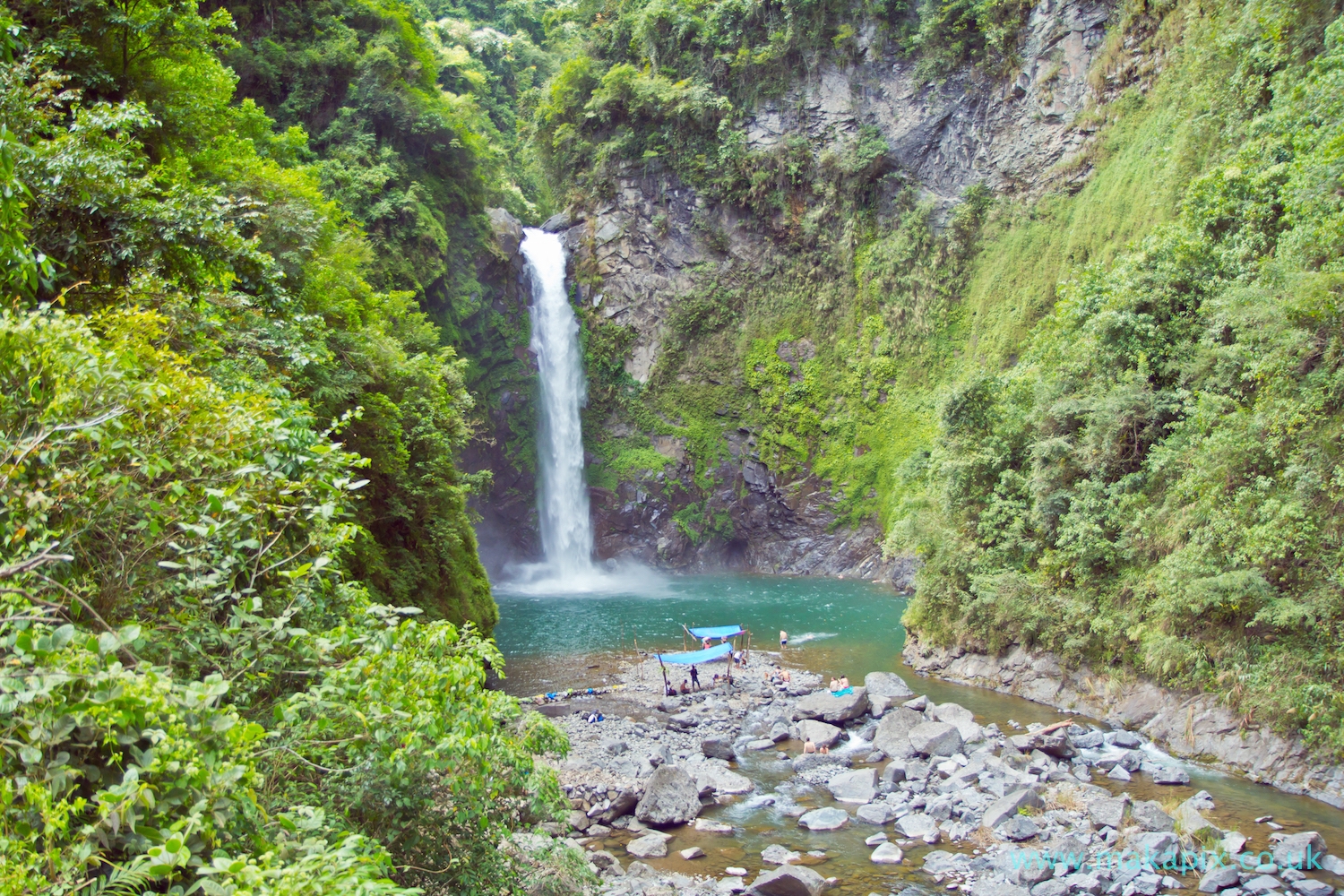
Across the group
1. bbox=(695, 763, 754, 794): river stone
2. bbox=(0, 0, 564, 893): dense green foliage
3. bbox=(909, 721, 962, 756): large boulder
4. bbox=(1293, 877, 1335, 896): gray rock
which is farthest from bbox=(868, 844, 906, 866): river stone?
bbox=(0, 0, 564, 893): dense green foliage

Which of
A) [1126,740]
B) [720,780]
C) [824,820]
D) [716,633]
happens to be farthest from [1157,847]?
[716,633]

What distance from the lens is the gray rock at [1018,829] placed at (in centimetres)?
942

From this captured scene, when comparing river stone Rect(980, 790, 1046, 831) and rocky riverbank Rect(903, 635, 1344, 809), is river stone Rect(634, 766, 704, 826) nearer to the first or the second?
river stone Rect(980, 790, 1046, 831)

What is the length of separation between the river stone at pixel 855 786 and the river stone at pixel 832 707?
2683mm

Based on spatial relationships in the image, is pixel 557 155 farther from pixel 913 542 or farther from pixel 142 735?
pixel 142 735

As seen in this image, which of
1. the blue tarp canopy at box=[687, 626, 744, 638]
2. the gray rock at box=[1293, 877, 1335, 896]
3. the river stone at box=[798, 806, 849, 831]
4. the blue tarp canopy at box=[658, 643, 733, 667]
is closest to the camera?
the gray rock at box=[1293, 877, 1335, 896]

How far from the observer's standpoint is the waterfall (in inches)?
1362

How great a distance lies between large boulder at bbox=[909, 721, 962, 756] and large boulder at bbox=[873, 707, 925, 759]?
0.43 feet

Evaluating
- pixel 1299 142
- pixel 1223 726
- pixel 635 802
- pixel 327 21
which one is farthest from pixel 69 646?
pixel 327 21

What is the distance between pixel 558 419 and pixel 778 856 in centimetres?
2756

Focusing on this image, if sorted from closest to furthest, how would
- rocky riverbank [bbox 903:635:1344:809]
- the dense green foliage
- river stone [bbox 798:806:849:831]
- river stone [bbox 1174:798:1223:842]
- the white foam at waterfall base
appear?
the dense green foliage < river stone [bbox 1174:798:1223:842] < river stone [bbox 798:806:849:831] < rocky riverbank [bbox 903:635:1344:809] < the white foam at waterfall base

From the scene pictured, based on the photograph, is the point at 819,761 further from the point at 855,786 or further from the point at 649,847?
the point at 649,847

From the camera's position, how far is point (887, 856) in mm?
9258

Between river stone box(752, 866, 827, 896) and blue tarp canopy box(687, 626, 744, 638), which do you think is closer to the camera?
river stone box(752, 866, 827, 896)
